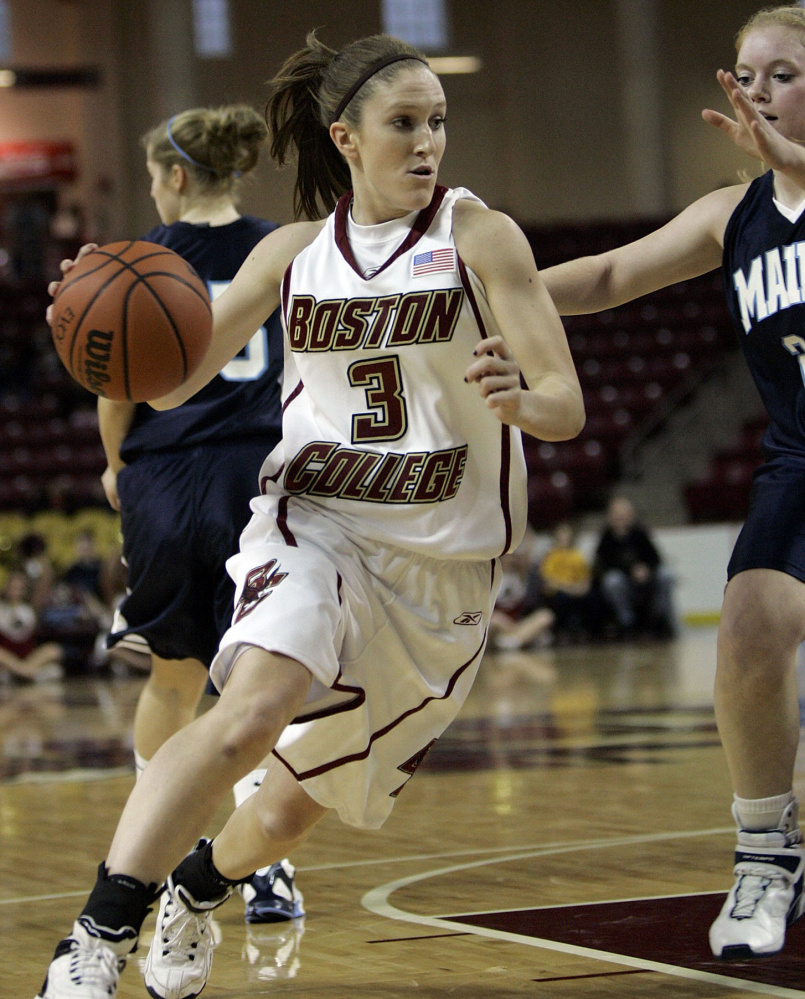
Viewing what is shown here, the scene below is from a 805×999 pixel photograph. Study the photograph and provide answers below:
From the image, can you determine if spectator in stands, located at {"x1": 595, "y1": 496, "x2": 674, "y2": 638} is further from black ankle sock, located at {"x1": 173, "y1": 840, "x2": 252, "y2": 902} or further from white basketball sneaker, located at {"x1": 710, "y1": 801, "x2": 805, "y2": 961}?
black ankle sock, located at {"x1": 173, "y1": 840, "x2": 252, "y2": 902}

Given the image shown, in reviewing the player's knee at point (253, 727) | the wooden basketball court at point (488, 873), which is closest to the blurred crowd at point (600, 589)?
the wooden basketball court at point (488, 873)

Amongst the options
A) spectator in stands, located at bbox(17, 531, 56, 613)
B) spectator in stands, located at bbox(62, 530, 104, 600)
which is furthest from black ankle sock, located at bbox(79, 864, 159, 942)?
spectator in stands, located at bbox(62, 530, 104, 600)

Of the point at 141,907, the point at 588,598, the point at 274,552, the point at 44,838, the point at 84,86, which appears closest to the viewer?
the point at 141,907

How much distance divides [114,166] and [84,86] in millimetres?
1305

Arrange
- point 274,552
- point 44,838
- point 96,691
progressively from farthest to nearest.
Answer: point 96,691
point 44,838
point 274,552

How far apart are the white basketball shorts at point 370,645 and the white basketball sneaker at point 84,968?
545 millimetres

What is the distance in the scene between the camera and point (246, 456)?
380cm

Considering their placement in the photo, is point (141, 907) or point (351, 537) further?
point (351, 537)

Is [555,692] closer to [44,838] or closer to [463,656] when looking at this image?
[44,838]

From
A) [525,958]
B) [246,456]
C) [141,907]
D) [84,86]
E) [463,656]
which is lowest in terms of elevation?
[525,958]

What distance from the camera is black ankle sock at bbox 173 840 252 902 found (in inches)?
111

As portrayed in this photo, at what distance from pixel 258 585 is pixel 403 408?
1.52ft

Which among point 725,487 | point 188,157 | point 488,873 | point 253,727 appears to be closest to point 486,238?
point 253,727

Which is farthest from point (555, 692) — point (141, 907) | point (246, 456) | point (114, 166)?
point (114, 166)
